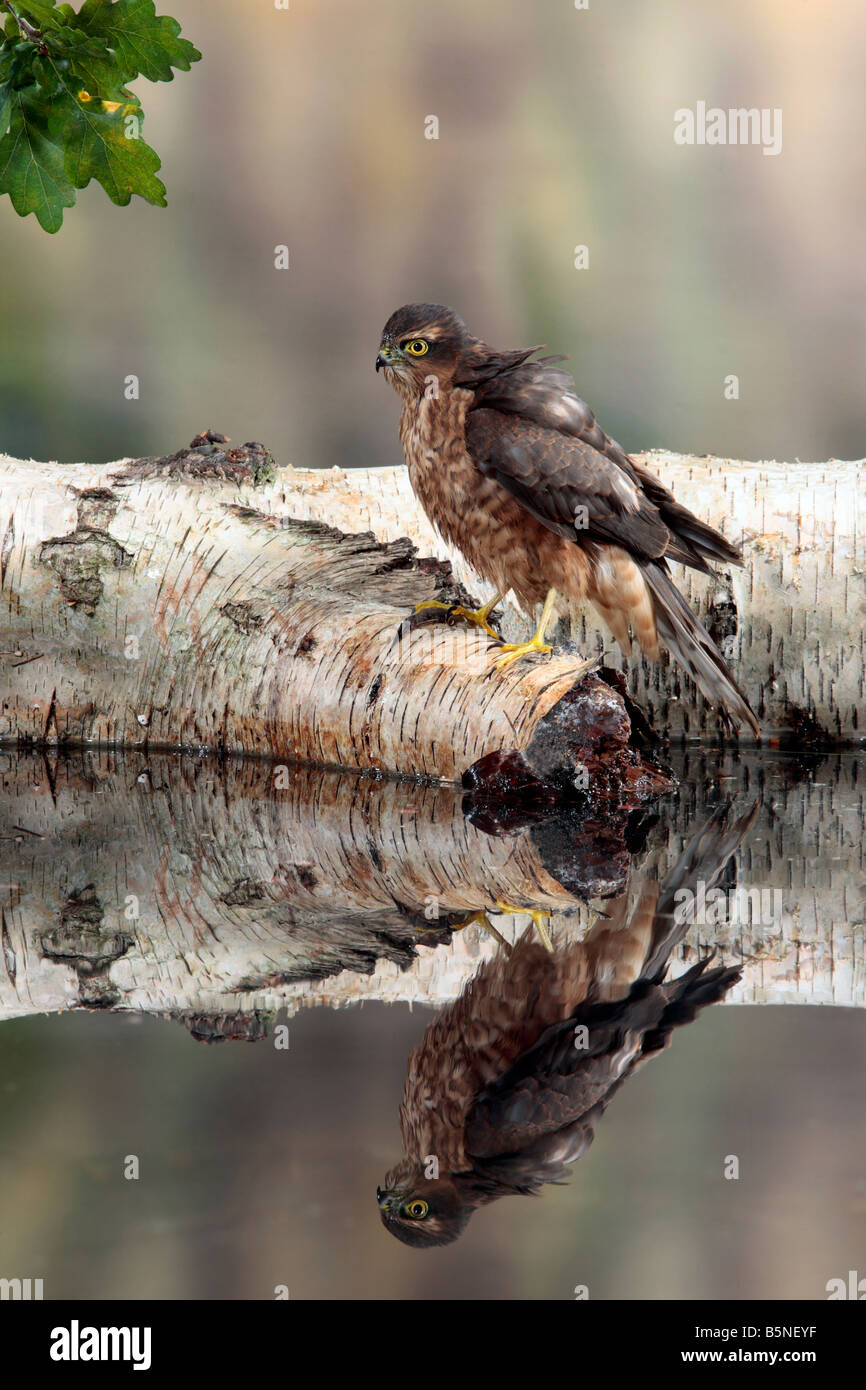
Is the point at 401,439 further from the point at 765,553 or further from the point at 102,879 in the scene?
the point at 102,879

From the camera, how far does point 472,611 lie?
204 centimetres

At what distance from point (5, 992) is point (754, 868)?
31.7 inches

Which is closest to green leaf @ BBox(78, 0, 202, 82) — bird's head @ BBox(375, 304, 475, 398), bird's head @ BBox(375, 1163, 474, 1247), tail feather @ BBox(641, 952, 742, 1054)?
bird's head @ BBox(375, 304, 475, 398)

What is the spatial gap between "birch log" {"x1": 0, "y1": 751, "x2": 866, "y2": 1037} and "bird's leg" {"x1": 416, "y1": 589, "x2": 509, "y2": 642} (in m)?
0.31

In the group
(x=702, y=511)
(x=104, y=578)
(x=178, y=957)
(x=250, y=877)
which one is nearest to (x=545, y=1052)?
(x=178, y=957)

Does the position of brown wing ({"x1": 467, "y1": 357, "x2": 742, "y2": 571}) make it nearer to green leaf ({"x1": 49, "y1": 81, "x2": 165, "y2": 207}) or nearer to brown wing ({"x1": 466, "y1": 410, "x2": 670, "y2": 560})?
brown wing ({"x1": 466, "y1": 410, "x2": 670, "y2": 560})

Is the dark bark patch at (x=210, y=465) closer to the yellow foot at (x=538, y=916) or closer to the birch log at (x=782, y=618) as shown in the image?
the birch log at (x=782, y=618)

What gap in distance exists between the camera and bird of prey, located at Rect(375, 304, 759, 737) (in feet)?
5.99

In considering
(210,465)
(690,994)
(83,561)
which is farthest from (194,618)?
(690,994)

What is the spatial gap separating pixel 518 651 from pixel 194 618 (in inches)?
24.5

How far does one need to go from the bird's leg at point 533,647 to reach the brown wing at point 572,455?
13cm

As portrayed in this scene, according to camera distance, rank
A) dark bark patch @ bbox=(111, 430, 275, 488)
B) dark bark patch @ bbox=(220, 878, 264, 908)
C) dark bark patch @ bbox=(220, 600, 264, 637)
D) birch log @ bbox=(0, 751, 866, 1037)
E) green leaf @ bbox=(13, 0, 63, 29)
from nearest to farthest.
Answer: birch log @ bbox=(0, 751, 866, 1037)
dark bark patch @ bbox=(220, 878, 264, 908)
green leaf @ bbox=(13, 0, 63, 29)
dark bark patch @ bbox=(220, 600, 264, 637)
dark bark patch @ bbox=(111, 430, 275, 488)

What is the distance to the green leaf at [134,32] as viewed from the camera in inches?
55.1

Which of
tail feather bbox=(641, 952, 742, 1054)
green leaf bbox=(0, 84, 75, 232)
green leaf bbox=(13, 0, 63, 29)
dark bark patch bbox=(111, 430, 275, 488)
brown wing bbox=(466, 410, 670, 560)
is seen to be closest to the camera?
tail feather bbox=(641, 952, 742, 1054)
